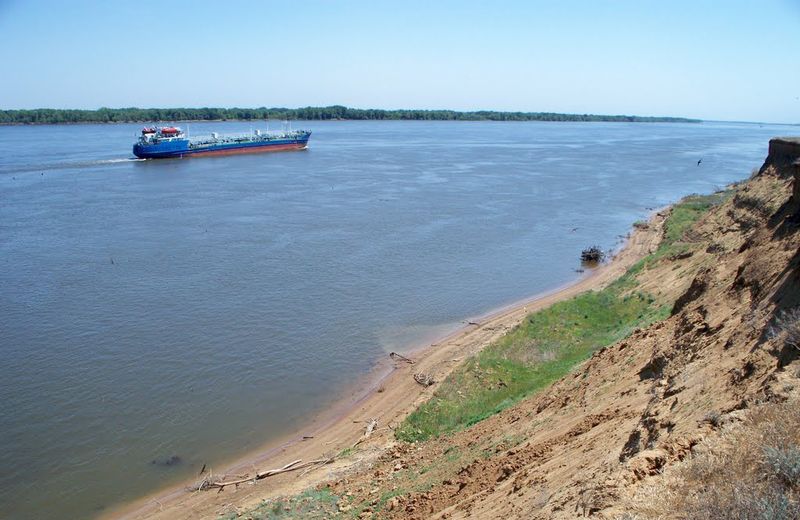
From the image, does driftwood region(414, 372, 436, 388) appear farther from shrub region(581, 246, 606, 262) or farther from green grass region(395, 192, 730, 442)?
shrub region(581, 246, 606, 262)

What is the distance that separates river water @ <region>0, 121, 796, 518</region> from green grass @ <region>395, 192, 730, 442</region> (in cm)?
497

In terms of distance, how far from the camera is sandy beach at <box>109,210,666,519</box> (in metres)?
16.0

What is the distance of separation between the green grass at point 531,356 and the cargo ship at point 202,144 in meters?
84.1

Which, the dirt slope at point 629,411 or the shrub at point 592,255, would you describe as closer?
the dirt slope at point 629,411

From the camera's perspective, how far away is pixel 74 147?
11169 cm

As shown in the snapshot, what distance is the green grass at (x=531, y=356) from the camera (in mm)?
18344

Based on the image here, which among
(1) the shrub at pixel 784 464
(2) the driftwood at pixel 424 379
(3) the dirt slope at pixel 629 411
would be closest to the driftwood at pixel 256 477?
(3) the dirt slope at pixel 629 411

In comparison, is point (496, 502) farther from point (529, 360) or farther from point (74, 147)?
point (74, 147)

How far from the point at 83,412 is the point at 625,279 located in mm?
23830

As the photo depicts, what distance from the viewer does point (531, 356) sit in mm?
21828

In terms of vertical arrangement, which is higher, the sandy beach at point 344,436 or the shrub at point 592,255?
the shrub at point 592,255

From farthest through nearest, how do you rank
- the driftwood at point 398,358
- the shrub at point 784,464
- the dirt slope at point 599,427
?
the driftwood at point 398,358 → the dirt slope at point 599,427 → the shrub at point 784,464

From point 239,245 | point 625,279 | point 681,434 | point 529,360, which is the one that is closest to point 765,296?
point 681,434

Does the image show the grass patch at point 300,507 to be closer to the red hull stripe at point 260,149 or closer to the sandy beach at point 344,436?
the sandy beach at point 344,436
